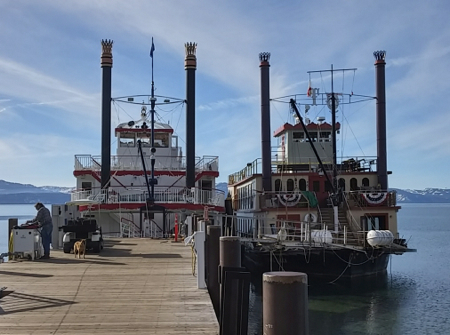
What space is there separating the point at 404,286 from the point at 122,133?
60.2 feet

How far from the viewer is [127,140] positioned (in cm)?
3353

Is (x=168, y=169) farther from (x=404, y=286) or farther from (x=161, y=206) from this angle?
(x=404, y=286)

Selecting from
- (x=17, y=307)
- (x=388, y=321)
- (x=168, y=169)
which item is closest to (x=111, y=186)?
(x=168, y=169)

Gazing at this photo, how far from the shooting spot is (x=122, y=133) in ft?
109

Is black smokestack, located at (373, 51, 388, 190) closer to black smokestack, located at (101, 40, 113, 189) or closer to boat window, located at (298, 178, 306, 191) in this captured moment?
boat window, located at (298, 178, 306, 191)

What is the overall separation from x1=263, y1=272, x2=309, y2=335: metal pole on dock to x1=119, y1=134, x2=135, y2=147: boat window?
96.7 ft

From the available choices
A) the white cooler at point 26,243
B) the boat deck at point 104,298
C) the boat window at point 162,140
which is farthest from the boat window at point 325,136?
the white cooler at point 26,243

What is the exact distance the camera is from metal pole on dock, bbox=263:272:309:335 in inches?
174

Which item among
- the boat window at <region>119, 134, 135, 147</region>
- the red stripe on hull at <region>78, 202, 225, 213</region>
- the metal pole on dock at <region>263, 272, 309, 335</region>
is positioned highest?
the boat window at <region>119, 134, 135, 147</region>

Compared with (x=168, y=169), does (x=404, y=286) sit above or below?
below

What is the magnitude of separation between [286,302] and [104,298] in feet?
16.5

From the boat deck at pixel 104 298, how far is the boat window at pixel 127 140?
63.9 feet

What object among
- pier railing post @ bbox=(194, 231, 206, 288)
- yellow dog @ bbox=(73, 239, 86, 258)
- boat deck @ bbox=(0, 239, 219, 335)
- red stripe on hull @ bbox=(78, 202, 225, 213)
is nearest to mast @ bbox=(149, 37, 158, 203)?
red stripe on hull @ bbox=(78, 202, 225, 213)

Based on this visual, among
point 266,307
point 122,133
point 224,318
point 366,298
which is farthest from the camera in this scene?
point 122,133
